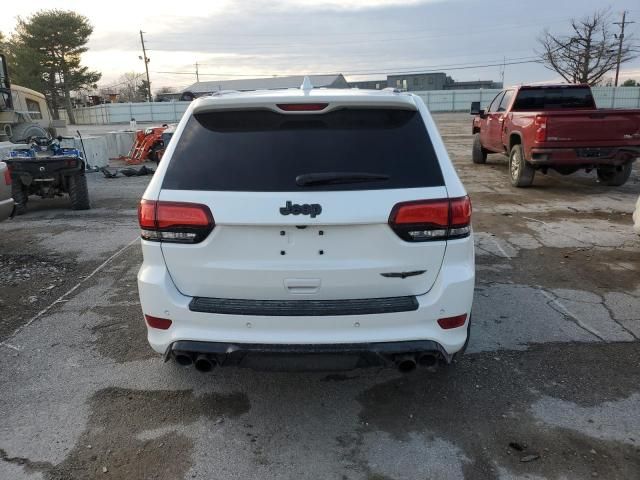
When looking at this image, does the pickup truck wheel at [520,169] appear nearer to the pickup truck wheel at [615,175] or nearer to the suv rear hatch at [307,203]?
the pickup truck wheel at [615,175]

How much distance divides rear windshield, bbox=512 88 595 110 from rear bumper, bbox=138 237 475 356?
10232 millimetres

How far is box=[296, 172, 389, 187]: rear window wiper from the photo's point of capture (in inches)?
109

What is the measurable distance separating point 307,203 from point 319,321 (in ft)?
2.02

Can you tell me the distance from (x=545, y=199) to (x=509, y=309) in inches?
231

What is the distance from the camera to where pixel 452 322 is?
2885mm

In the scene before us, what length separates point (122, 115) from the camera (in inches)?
1997

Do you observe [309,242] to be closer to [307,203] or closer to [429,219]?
[307,203]

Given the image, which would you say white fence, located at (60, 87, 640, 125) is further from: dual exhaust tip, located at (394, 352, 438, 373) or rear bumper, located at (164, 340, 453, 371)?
dual exhaust tip, located at (394, 352, 438, 373)

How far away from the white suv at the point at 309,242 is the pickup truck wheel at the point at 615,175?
9571 millimetres

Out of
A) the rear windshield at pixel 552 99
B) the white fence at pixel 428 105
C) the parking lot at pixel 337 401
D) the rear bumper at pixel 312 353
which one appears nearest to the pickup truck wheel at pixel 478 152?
the rear windshield at pixel 552 99

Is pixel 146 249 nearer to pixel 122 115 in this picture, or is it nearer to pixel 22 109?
pixel 22 109

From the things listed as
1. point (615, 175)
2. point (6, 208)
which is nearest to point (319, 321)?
point (6, 208)

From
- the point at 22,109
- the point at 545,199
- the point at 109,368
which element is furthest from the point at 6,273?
the point at 22,109

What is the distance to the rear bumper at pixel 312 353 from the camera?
9.05 feet
